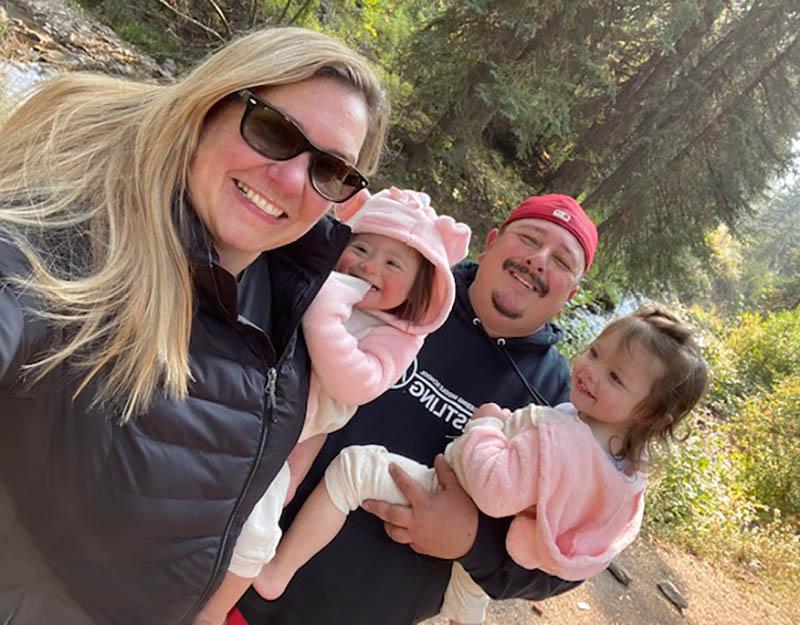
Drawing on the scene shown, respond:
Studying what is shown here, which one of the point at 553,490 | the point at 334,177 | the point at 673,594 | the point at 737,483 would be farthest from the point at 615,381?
the point at 737,483

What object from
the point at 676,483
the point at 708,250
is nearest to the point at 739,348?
the point at 708,250

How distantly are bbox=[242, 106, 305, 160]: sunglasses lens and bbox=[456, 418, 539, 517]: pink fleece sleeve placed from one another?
4.06ft

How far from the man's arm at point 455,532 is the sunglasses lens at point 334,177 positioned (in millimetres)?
1095

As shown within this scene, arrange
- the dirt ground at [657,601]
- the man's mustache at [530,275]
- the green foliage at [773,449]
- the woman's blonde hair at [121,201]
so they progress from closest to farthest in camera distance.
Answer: the woman's blonde hair at [121,201]
the man's mustache at [530,275]
the dirt ground at [657,601]
the green foliage at [773,449]

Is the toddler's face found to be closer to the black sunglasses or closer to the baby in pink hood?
the baby in pink hood

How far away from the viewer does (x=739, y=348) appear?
61.2ft

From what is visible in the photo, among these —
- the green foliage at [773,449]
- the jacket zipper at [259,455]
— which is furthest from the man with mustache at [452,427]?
the green foliage at [773,449]

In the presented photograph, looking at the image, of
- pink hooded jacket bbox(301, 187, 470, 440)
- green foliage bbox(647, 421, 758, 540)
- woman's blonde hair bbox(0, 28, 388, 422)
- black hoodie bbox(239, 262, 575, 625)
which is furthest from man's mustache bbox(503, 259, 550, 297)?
green foliage bbox(647, 421, 758, 540)

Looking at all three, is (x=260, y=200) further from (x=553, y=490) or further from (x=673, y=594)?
(x=673, y=594)

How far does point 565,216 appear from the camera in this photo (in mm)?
2758

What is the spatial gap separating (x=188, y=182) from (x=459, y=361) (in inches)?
59.0

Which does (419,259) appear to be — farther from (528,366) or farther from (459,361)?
(528,366)

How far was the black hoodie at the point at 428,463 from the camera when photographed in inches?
81.0

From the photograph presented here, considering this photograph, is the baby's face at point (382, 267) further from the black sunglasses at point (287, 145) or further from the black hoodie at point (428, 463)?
the black sunglasses at point (287, 145)
